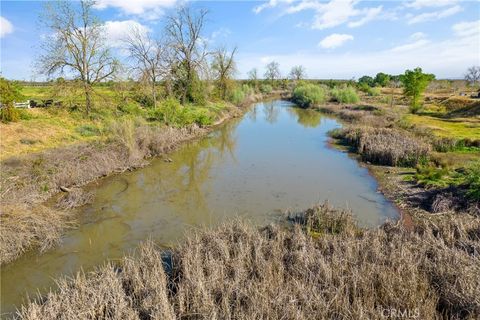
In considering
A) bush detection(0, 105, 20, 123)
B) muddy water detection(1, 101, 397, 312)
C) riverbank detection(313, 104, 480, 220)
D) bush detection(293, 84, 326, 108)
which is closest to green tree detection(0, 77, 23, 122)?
bush detection(0, 105, 20, 123)

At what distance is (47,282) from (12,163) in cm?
852

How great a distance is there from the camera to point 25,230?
26.6 feet

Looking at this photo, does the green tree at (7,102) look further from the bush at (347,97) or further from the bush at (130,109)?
the bush at (347,97)

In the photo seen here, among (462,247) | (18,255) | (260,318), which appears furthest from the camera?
(18,255)

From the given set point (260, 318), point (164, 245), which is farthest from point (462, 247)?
point (164, 245)

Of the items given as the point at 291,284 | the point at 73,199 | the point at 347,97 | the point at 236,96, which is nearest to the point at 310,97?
the point at 347,97

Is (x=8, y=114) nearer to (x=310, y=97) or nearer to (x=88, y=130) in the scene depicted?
(x=88, y=130)

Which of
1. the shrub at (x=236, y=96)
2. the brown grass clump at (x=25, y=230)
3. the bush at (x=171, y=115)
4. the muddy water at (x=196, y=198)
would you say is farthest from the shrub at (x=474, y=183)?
the shrub at (x=236, y=96)

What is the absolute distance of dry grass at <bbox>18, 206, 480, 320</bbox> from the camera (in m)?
4.71

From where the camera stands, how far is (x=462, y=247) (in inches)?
261

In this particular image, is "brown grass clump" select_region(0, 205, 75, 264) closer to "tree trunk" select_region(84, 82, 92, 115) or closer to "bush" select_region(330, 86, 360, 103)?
"tree trunk" select_region(84, 82, 92, 115)

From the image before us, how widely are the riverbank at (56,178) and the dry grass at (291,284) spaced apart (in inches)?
117

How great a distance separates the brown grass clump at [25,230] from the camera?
7.76 metres

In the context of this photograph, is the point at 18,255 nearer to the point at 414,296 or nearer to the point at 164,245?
the point at 164,245
